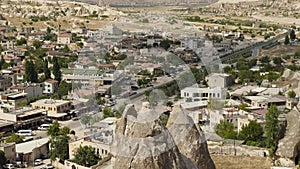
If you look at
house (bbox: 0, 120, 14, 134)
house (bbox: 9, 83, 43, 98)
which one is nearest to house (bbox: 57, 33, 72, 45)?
house (bbox: 9, 83, 43, 98)

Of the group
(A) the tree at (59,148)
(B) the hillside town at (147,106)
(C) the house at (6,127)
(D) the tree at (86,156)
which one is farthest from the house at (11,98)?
(D) the tree at (86,156)

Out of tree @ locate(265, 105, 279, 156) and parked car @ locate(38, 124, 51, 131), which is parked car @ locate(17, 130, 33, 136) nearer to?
parked car @ locate(38, 124, 51, 131)

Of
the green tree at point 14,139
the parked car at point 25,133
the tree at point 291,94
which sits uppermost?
the tree at point 291,94

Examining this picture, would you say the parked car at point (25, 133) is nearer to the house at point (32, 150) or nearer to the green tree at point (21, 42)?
the house at point (32, 150)

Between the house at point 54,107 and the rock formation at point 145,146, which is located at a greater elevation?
the rock formation at point 145,146

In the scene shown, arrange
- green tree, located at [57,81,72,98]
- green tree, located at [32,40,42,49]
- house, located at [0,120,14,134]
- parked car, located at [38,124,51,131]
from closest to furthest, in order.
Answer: house, located at [0,120,14,134], parked car, located at [38,124,51,131], green tree, located at [57,81,72,98], green tree, located at [32,40,42,49]

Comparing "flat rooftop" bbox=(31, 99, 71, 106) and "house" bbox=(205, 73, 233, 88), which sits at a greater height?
"house" bbox=(205, 73, 233, 88)

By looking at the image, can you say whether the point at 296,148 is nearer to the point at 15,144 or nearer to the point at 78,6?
the point at 15,144

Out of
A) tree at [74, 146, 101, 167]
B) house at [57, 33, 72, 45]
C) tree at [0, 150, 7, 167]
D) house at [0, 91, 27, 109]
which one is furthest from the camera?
house at [57, 33, 72, 45]
